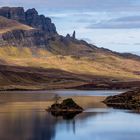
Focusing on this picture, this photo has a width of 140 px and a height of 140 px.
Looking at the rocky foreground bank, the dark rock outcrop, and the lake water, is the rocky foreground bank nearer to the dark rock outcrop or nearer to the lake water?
the dark rock outcrop

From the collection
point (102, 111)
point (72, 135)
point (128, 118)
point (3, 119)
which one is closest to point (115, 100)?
point (102, 111)

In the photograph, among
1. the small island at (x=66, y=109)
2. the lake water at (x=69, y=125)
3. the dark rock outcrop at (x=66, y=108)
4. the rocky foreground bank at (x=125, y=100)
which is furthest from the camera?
the rocky foreground bank at (x=125, y=100)

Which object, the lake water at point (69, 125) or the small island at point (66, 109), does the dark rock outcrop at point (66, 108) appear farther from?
the lake water at point (69, 125)

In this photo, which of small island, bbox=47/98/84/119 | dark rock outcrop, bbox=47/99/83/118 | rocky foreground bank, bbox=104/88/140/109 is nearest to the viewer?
small island, bbox=47/98/84/119

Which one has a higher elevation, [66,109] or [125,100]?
[125,100]

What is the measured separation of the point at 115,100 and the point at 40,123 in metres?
71.7

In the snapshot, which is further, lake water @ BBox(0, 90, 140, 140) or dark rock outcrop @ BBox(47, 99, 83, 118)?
dark rock outcrop @ BBox(47, 99, 83, 118)

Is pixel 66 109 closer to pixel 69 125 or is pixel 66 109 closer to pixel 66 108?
pixel 66 108

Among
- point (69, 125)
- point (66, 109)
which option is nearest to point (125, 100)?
point (66, 109)

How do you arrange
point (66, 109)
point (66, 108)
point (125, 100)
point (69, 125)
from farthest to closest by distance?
point (125, 100) < point (66, 108) < point (66, 109) < point (69, 125)

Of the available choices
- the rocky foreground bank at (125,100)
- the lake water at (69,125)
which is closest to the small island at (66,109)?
the lake water at (69,125)

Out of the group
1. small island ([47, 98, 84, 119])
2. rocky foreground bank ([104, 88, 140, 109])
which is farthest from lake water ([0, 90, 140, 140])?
rocky foreground bank ([104, 88, 140, 109])

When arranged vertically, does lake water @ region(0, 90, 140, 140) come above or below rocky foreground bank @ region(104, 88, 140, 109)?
below

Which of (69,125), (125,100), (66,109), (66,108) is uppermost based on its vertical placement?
(125,100)
